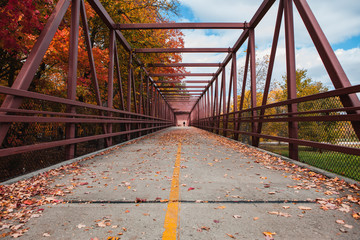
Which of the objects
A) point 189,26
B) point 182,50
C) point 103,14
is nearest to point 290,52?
point 189,26

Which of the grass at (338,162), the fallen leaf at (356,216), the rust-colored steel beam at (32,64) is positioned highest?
the rust-colored steel beam at (32,64)

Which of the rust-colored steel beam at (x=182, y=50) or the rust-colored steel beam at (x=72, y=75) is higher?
the rust-colored steel beam at (x=182, y=50)

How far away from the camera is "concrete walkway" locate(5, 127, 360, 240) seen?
81.2 inches

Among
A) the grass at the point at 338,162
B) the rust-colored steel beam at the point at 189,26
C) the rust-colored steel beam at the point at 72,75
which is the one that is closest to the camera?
the grass at the point at 338,162

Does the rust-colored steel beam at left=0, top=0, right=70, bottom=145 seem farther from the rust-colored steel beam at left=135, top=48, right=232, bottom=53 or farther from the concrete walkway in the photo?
the rust-colored steel beam at left=135, top=48, right=232, bottom=53

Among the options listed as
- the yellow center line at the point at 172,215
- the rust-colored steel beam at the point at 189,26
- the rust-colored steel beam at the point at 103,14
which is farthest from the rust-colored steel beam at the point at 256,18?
the yellow center line at the point at 172,215

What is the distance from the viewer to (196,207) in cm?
261

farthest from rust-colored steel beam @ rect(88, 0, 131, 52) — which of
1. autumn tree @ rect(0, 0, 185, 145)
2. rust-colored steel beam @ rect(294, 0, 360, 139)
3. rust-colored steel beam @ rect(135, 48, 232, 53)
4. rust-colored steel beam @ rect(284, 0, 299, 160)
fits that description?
rust-colored steel beam @ rect(294, 0, 360, 139)

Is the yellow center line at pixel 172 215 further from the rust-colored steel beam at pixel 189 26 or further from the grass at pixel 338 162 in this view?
the rust-colored steel beam at pixel 189 26

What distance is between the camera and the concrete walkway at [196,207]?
2.06m

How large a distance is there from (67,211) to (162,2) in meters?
9.50

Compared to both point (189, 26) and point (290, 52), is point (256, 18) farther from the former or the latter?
point (290, 52)

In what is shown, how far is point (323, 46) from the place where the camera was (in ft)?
14.4

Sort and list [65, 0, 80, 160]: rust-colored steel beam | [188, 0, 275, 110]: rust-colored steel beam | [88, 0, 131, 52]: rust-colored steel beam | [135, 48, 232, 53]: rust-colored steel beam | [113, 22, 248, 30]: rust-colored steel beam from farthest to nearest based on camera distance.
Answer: [135, 48, 232, 53]: rust-colored steel beam < [113, 22, 248, 30]: rust-colored steel beam < [188, 0, 275, 110]: rust-colored steel beam < [88, 0, 131, 52]: rust-colored steel beam < [65, 0, 80, 160]: rust-colored steel beam
